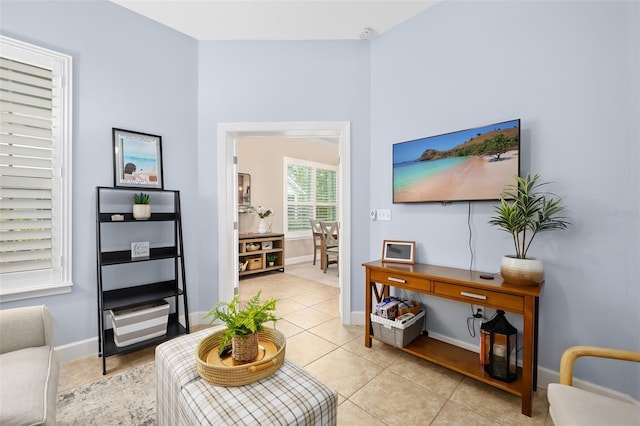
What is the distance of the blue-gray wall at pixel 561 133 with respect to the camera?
1.65 metres

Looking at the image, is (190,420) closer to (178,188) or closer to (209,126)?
(178,188)

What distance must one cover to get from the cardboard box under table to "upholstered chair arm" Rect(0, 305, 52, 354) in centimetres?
219

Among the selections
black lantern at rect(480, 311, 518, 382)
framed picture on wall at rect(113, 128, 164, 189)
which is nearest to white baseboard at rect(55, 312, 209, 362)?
framed picture on wall at rect(113, 128, 164, 189)

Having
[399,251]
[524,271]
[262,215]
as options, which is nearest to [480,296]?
[524,271]

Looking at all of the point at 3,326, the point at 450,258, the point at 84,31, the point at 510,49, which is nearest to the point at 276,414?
the point at 3,326

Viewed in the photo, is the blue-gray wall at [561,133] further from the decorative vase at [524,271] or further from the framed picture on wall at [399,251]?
the decorative vase at [524,271]

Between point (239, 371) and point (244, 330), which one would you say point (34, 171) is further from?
point (239, 371)

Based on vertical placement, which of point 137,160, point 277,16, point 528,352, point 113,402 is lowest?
point 113,402

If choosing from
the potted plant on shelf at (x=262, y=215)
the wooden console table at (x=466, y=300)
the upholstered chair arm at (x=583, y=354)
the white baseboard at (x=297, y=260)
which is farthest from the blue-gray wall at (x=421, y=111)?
the white baseboard at (x=297, y=260)

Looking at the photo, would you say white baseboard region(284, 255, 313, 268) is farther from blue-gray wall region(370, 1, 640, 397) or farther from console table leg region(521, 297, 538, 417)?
console table leg region(521, 297, 538, 417)

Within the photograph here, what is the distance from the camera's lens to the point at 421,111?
101 inches

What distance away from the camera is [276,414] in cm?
98

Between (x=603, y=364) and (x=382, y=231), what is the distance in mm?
1766

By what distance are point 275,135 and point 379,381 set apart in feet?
8.19
